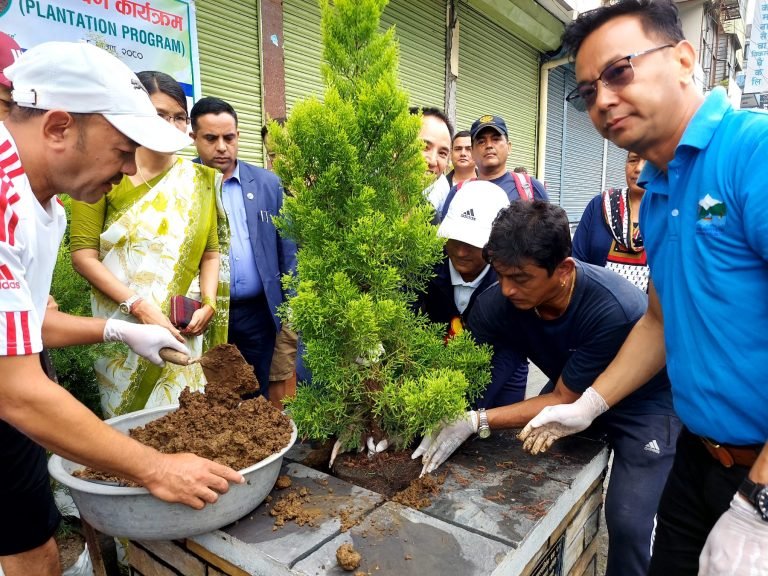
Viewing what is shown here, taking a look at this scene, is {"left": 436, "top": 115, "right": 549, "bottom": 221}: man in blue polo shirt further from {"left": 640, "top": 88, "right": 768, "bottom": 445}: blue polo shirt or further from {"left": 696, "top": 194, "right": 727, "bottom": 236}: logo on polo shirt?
{"left": 696, "top": 194, "right": 727, "bottom": 236}: logo on polo shirt

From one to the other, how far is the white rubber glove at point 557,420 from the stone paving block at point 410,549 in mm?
614

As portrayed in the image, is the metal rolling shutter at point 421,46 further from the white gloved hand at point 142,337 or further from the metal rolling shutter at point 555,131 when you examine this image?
the white gloved hand at point 142,337

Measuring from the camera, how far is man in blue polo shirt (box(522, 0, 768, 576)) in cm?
129

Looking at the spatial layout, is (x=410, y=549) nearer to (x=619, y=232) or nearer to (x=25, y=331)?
Answer: (x=25, y=331)

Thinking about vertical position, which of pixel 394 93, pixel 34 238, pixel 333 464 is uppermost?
pixel 394 93

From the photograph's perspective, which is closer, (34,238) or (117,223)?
(34,238)

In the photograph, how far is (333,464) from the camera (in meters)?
2.07

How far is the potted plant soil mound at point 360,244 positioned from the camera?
6.01 feet

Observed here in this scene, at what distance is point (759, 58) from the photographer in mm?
19359

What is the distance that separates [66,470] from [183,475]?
19.3 inches

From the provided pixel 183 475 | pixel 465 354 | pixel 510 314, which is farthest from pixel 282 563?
pixel 510 314

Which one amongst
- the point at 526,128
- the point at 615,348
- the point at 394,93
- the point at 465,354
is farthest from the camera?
the point at 526,128

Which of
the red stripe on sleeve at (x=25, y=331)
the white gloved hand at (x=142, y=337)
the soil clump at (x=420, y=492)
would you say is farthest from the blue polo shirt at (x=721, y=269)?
the white gloved hand at (x=142, y=337)

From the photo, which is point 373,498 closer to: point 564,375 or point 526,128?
point 564,375
